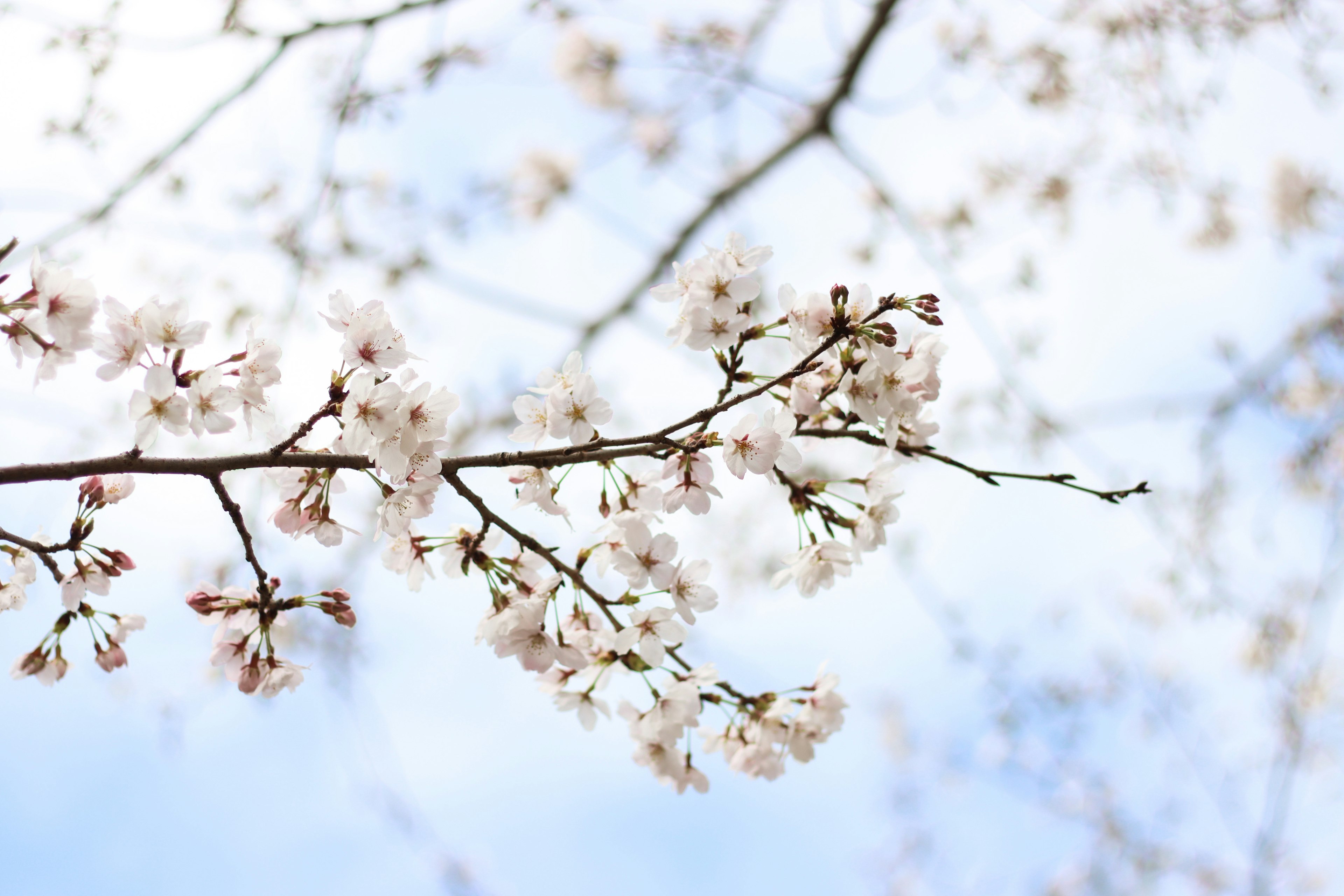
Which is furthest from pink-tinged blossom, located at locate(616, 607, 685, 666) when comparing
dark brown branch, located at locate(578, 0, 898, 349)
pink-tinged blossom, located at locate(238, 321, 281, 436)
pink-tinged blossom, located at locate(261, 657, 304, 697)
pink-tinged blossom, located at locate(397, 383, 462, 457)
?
dark brown branch, located at locate(578, 0, 898, 349)

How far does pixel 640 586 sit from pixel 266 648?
0.72 metres

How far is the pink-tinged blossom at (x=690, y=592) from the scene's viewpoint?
4.67 ft

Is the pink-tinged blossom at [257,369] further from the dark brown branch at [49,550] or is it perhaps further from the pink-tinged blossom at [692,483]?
the pink-tinged blossom at [692,483]

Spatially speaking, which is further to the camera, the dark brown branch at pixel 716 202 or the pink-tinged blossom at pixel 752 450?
the dark brown branch at pixel 716 202

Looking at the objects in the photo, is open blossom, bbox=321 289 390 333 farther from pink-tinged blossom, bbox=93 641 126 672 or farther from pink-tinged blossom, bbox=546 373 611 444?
pink-tinged blossom, bbox=93 641 126 672

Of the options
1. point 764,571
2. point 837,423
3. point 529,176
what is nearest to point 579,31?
point 529,176

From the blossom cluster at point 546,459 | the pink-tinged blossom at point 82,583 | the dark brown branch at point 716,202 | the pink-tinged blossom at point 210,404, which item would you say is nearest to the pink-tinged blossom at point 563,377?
the blossom cluster at point 546,459

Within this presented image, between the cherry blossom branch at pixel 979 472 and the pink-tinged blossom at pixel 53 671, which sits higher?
the cherry blossom branch at pixel 979 472

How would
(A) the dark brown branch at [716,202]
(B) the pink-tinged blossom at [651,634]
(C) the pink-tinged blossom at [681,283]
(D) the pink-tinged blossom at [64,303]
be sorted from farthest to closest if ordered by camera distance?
(A) the dark brown branch at [716,202], (B) the pink-tinged blossom at [651,634], (C) the pink-tinged blossom at [681,283], (D) the pink-tinged blossom at [64,303]

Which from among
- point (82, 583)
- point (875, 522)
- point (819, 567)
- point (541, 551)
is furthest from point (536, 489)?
point (82, 583)

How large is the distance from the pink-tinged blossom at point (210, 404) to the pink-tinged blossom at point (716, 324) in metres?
0.72

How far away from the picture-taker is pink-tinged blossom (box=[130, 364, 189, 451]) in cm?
Answer: 116

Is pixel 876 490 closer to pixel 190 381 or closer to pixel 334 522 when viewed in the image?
pixel 334 522

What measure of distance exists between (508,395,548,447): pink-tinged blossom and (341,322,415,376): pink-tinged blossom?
0.72ft
